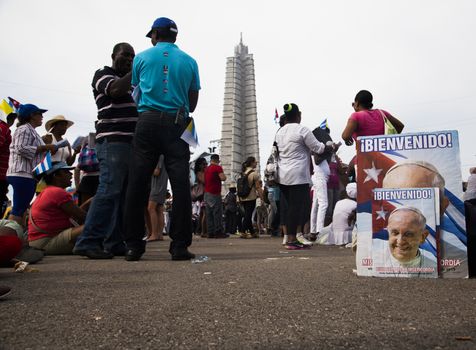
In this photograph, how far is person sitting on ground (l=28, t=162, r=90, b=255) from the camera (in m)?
5.23

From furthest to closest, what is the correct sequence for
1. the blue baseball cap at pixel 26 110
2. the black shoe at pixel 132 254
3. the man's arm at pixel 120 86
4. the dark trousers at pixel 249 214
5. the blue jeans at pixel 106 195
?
the dark trousers at pixel 249 214
the blue baseball cap at pixel 26 110
the blue jeans at pixel 106 195
the man's arm at pixel 120 86
the black shoe at pixel 132 254

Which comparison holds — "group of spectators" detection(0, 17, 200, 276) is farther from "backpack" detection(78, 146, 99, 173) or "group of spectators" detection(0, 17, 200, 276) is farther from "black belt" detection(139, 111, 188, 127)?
"backpack" detection(78, 146, 99, 173)

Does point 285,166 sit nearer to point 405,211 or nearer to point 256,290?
point 405,211

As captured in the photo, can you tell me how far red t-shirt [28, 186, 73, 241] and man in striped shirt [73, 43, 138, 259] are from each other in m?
0.79

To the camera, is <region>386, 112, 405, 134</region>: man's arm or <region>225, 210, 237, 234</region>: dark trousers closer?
<region>386, 112, 405, 134</region>: man's arm

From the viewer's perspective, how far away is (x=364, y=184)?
126 inches

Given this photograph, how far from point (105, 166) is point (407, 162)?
2.91 metres

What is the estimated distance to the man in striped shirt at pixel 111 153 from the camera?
4605 millimetres

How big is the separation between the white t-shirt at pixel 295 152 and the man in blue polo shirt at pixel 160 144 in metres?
2.03

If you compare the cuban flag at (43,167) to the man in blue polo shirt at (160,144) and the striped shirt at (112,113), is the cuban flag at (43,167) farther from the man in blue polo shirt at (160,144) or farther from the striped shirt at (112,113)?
the man in blue polo shirt at (160,144)

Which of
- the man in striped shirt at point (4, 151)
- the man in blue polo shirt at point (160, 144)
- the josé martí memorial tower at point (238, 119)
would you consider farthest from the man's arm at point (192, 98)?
→ the josé martí memorial tower at point (238, 119)

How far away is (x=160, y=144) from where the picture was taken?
14.3ft

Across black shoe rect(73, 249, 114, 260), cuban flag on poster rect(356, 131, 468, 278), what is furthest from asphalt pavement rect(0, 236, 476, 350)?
black shoe rect(73, 249, 114, 260)

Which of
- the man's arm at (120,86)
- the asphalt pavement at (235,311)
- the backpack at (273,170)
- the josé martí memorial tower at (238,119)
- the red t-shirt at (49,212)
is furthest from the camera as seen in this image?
the josé martí memorial tower at (238,119)
